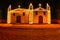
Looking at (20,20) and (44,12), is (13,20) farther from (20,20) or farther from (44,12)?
(44,12)

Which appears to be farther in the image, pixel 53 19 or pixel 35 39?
pixel 53 19

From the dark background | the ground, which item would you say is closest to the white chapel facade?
the dark background

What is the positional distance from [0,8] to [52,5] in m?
14.0

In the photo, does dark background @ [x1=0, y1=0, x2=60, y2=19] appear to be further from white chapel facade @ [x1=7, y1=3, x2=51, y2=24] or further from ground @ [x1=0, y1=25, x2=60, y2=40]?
ground @ [x1=0, y1=25, x2=60, y2=40]

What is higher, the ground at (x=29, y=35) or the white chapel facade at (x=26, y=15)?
the white chapel facade at (x=26, y=15)

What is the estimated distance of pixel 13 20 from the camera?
3325 centimetres

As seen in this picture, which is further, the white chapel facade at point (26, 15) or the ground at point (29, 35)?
the white chapel facade at point (26, 15)

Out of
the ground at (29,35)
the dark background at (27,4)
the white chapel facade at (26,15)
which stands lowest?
the ground at (29,35)

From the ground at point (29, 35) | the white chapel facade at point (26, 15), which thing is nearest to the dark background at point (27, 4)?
the white chapel facade at point (26, 15)

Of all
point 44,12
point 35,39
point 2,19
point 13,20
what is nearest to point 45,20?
point 44,12

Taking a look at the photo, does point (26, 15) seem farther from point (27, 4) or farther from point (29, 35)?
point (29, 35)

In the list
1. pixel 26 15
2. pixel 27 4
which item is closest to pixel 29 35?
pixel 26 15

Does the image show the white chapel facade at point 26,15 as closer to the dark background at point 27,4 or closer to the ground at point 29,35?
the dark background at point 27,4

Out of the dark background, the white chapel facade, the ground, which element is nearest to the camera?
the ground
